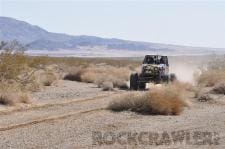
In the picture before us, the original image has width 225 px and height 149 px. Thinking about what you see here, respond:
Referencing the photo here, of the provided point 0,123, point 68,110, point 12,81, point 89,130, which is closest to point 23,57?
point 12,81

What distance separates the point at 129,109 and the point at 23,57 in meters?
10.6

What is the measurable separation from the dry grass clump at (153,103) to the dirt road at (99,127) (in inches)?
20.6

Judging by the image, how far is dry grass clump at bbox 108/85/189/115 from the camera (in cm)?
2384

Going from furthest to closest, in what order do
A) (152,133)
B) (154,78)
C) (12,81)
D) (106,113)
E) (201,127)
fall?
1. (154,78)
2. (12,81)
3. (106,113)
4. (201,127)
5. (152,133)

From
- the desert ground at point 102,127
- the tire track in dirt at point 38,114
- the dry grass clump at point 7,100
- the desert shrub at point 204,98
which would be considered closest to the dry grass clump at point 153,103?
the desert ground at point 102,127

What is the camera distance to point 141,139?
1642 cm

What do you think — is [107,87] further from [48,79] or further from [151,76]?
[48,79]

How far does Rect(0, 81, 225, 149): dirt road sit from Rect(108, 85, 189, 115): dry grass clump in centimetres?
52

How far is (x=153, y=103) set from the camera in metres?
24.1

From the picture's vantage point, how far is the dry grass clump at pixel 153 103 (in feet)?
78.2

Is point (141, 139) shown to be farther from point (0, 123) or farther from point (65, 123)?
point (0, 123)

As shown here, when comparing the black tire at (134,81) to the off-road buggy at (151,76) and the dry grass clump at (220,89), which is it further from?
the dry grass clump at (220,89)

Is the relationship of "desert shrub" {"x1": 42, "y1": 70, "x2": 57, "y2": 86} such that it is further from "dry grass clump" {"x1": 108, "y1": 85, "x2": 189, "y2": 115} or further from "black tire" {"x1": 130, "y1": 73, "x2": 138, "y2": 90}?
"dry grass clump" {"x1": 108, "y1": 85, "x2": 189, "y2": 115}

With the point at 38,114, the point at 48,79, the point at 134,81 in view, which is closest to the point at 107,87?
the point at 134,81
